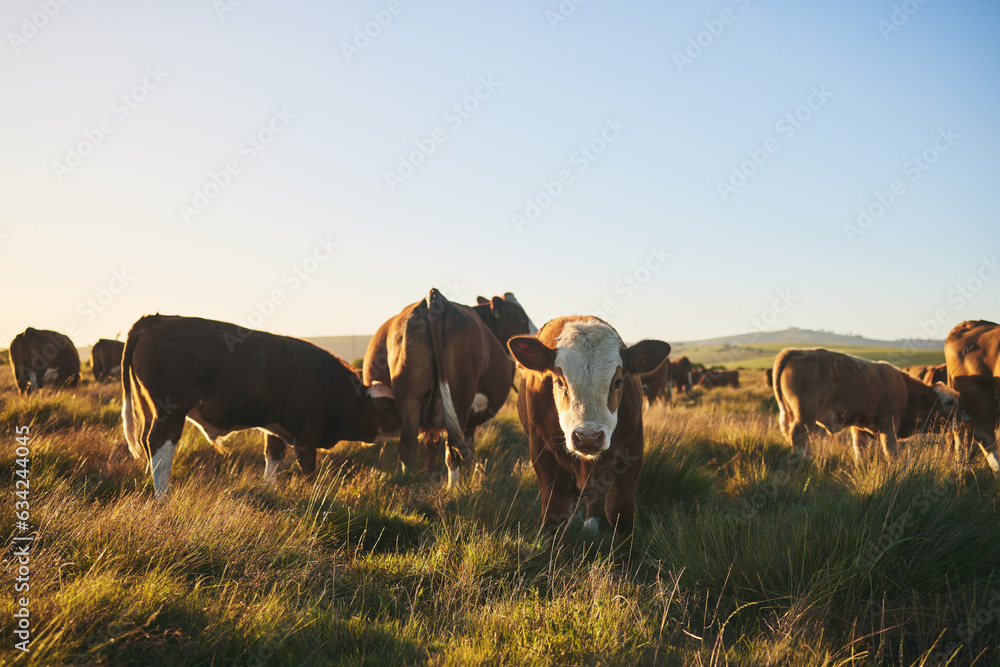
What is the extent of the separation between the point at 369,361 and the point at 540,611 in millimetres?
5674

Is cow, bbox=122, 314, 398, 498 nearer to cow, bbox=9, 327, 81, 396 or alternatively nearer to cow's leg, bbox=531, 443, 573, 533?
cow's leg, bbox=531, 443, 573, 533

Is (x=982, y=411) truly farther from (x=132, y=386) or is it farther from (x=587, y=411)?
(x=132, y=386)

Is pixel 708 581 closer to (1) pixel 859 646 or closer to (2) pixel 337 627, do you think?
(1) pixel 859 646

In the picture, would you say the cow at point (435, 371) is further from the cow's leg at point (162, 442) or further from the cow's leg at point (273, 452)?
the cow's leg at point (162, 442)

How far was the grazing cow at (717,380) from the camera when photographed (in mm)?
38500

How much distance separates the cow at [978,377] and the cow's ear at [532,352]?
6.75m

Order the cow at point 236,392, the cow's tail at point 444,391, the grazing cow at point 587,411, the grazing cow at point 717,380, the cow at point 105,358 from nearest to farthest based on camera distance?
the grazing cow at point 587,411 → the cow at point 236,392 → the cow's tail at point 444,391 → the cow at point 105,358 → the grazing cow at point 717,380

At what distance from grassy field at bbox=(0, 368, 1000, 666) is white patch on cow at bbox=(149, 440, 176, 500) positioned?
0.61 feet

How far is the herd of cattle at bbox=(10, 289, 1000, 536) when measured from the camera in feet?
15.0

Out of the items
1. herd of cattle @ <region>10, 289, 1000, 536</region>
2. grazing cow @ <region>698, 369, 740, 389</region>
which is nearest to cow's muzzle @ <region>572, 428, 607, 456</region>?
herd of cattle @ <region>10, 289, 1000, 536</region>

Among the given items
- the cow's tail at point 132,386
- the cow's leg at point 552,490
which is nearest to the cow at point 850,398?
the cow's leg at point 552,490

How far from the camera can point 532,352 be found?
14.8 feet

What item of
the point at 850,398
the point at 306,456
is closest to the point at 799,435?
→ the point at 850,398

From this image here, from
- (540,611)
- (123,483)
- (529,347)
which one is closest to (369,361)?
(123,483)
